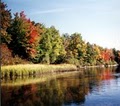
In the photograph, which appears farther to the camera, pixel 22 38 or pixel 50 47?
pixel 50 47

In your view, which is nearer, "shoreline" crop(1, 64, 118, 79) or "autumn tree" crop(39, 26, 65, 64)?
"shoreline" crop(1, 64, 118, 79)

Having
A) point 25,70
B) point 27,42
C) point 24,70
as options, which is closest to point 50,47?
point 27,42

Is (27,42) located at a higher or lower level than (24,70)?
higher

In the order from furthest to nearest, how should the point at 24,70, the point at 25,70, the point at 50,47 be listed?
the point at 50,47 < the point at 25,70 < the point at 24,70

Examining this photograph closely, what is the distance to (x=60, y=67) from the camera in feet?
222

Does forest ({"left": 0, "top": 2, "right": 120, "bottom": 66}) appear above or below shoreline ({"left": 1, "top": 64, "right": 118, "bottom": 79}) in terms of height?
above

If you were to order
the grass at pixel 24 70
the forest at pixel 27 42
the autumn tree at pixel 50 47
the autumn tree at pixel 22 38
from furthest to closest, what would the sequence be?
the autumn tree at pixel 50 47, the autumn tree at pixel 22 38, the forest at pixel 27 42, the grass at pixel 24 70

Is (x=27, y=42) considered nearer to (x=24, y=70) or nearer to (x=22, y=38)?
(x=22, y=38)

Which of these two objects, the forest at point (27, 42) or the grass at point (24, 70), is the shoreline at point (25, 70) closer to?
the grass at point (24, 70)

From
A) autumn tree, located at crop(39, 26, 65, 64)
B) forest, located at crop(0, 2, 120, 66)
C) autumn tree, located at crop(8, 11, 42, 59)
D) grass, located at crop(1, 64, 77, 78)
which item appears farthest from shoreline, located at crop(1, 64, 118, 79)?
autumn tree, located at crop(39, 26, 65, 64)

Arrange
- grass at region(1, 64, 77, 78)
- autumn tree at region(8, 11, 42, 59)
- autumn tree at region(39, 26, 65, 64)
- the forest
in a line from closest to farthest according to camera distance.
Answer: grass at region(1, 64, 77, 78), the forest, autumn tree at region(8, 11, 42, 59), autumn tree at region(39, 26, 65, 64)

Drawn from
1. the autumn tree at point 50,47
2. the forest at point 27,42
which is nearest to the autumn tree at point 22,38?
the forest at point 27,42

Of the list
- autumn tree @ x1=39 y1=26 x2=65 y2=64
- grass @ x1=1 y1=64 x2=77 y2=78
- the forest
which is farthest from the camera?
autumn tree @ x1=39 y1=26 x2=65 y2=64

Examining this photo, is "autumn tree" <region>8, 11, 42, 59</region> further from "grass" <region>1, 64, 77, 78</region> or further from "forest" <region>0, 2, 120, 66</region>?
"grass" <region>1, 64, 77, 78</region>
